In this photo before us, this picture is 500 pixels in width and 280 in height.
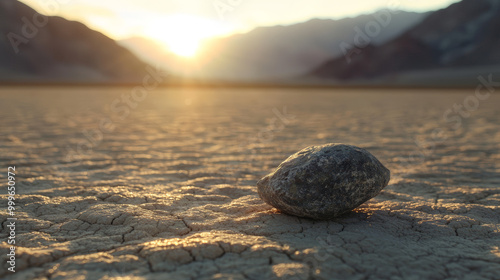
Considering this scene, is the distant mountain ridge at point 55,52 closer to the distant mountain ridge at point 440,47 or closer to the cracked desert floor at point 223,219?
the distant mountain ridge at point 440,47

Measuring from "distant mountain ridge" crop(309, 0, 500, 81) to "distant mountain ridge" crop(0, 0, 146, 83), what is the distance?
4759 cm

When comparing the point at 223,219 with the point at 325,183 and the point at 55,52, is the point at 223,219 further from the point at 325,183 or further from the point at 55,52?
the point at 55,52

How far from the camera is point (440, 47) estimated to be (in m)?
79.2

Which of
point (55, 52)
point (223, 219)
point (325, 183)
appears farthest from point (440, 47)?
point (223, 219)

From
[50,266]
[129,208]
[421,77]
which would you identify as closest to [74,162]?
[129,208]

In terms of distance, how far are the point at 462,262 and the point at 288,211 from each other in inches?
46.3

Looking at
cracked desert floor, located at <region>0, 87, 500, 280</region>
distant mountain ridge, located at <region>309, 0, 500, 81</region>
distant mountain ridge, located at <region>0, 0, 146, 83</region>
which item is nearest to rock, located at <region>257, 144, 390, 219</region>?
cracked desert floor, located at <region>0, 87, 500, 280</region>

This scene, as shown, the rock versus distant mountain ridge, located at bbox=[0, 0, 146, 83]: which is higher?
distant mountain ridge, located at bbox=[0, 0, 146, 83]

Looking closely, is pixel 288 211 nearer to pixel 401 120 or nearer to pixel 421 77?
pixel 401 120

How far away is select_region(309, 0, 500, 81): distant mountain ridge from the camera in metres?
72.9

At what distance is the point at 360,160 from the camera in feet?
9.70

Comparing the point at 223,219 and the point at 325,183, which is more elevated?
the point at 325,183

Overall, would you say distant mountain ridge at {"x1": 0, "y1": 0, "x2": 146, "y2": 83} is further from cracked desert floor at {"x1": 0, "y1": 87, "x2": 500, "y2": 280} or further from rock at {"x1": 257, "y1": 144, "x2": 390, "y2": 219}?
rock at {"x1": 257, "y1": 144, "x2": 390, "y2": 219}

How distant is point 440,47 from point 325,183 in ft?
288
